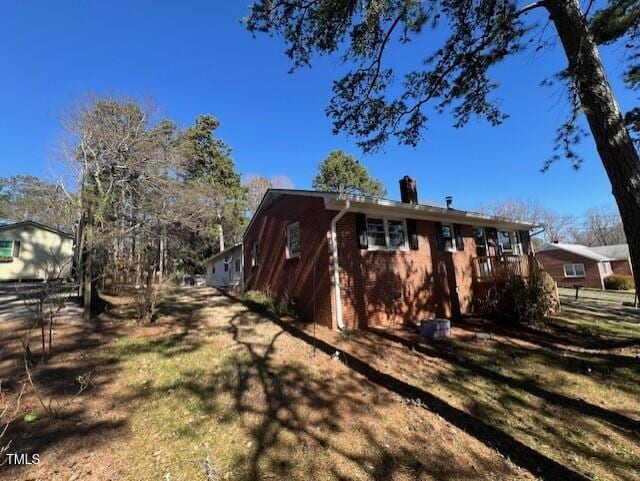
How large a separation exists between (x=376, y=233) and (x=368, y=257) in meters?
0.88

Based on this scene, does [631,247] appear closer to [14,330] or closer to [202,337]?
[202,337]

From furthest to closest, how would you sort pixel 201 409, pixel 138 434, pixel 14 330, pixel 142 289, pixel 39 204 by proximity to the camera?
pixel 39 204 < pixel 142 289 < pixel 14 330 < pixel 201 409 < pixel 138 434

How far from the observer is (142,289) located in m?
7.55

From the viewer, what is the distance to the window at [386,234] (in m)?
8.84

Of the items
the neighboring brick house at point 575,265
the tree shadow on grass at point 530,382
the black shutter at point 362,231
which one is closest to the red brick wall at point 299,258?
the black shutter at point 362,231

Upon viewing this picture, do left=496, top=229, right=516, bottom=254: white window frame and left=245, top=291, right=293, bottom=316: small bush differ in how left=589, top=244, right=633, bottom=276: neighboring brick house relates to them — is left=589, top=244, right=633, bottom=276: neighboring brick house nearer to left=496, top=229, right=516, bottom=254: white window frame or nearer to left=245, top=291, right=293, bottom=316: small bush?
left=496, top=229, right=516, bottom=254: white window frame

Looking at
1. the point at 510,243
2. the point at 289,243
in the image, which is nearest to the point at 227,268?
the point at 289,243

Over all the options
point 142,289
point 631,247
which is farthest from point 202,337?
point 631,247

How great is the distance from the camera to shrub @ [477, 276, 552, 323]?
9.01 meters

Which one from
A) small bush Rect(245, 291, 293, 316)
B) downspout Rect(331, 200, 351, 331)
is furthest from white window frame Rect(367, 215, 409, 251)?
small bush Rect(245, 291, 293, 316)

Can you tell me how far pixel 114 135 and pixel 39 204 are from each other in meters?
7.05

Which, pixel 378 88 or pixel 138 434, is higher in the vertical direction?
pixel 378 88

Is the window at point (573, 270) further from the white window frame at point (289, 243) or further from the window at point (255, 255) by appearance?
the white window frame at point (289, 243)

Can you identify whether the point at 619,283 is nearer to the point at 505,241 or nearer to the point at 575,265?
the point at 575,265
